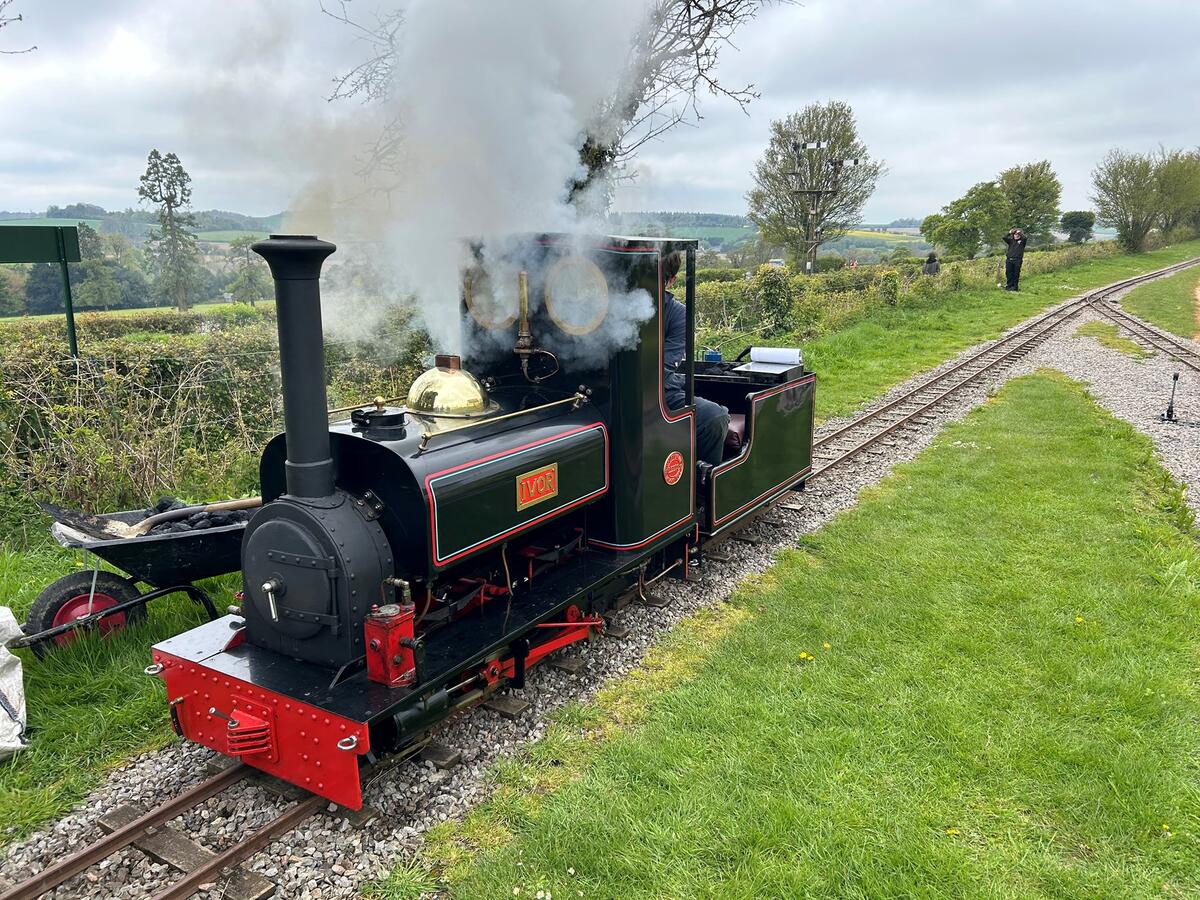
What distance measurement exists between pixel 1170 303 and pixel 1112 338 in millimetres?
8872

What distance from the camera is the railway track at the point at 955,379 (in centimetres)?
975

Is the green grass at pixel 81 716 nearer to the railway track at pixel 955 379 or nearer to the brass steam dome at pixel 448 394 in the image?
the brass steam dome at pixel 448 394

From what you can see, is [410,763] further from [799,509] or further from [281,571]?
[799,509]

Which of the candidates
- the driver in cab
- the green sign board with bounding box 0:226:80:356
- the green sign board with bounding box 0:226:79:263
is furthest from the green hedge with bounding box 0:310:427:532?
the driver in cab

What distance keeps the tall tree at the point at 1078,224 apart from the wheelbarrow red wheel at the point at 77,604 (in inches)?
2559

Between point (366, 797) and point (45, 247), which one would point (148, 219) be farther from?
point (366, 797)

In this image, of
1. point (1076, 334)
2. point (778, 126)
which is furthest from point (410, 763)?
point (778, 126)

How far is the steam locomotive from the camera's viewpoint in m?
3.39

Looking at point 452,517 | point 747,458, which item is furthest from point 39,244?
point 747,458

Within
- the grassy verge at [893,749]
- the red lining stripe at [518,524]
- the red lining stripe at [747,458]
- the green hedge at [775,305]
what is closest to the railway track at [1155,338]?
the green hedge at [775,305]

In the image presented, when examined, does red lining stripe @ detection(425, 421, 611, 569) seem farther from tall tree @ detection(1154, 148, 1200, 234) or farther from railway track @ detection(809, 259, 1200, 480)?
tall tree @ detection(1154, 148, 1200, 234)

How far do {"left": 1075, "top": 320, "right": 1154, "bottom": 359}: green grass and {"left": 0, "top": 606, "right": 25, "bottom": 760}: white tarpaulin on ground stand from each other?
726 inches

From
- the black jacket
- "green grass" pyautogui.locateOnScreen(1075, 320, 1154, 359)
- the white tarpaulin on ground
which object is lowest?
the white tarpaulin on ground

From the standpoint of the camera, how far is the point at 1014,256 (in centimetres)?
2817
